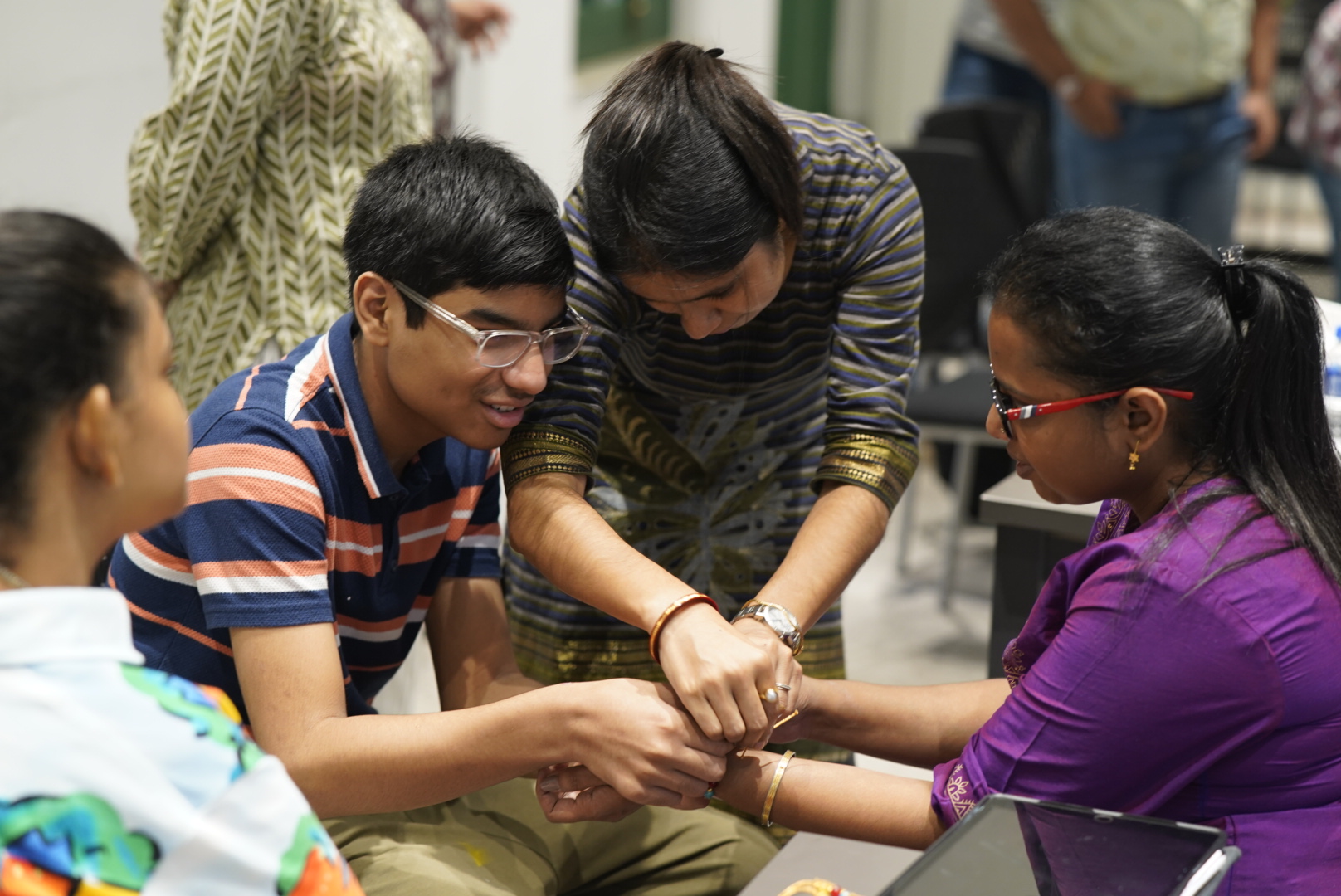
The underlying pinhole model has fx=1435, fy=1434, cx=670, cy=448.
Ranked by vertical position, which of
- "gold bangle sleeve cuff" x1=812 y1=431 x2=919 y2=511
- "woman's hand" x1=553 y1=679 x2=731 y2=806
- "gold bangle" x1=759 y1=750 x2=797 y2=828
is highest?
"gold bangle sleeve cuff" x1=812 y1=431 x2=919 y2=511

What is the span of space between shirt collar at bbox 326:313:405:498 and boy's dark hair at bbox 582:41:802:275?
0.96 feet

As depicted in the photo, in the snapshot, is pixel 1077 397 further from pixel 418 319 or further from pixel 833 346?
pixel 418 319

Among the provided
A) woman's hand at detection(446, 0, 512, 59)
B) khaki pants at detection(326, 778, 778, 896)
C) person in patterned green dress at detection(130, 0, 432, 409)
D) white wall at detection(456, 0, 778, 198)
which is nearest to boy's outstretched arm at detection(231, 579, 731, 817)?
khaki pants at detection(326, 778, 778, 896)

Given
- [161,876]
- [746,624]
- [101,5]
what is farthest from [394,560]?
[101,5]

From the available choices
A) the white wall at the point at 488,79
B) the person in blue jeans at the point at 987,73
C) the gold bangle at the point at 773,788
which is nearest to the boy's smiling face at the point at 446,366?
the white wall at the point at 488,79

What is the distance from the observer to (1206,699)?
1.20m

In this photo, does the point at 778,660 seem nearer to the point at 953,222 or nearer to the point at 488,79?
the point at 953,222

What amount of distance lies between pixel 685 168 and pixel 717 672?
19.3 inches

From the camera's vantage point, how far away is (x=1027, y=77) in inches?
184

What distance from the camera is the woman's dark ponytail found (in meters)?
1.28

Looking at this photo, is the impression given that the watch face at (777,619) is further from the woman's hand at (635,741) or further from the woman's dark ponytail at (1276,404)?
the woman's dark ponytail at (1276,404)

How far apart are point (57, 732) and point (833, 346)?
105 centimetres

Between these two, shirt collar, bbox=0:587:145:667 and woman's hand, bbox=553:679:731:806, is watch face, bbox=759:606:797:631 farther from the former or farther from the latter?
shirt collar, bbox=0:587:145:667

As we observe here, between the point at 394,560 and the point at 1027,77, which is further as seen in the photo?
the point at 1027,77
